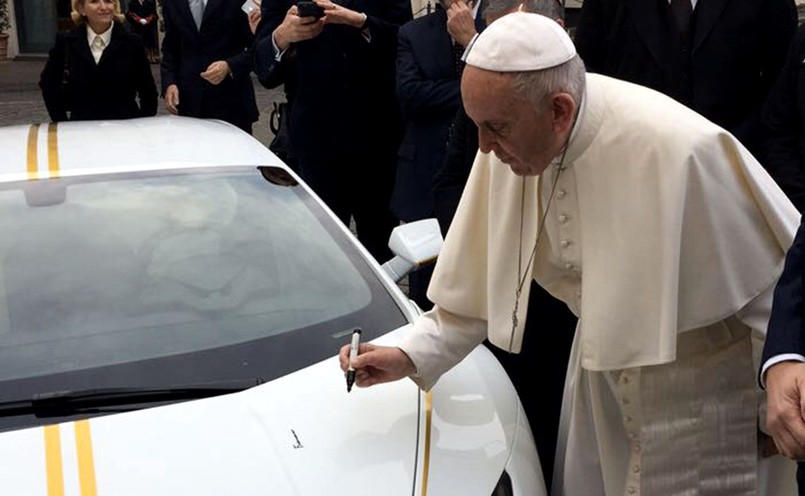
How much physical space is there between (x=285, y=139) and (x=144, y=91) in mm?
958

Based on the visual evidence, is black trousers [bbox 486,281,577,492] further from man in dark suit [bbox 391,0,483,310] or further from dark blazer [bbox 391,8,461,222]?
dark blazer [bbox 391,8,461,222]

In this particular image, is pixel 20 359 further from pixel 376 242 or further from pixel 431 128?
pixel 376 242

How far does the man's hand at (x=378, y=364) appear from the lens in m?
2.23

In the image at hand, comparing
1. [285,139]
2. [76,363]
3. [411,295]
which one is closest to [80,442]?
[76,363]

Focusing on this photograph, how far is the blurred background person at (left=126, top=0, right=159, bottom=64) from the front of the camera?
18453 millimetres

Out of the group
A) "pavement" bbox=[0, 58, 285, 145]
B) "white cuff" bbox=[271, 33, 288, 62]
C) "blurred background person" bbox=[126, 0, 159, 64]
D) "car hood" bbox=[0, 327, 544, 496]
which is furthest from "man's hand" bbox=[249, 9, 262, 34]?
"blurred background person" bbox=[126, 0, 159, 64]

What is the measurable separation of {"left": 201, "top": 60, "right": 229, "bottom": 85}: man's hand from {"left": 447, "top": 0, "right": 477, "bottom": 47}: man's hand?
209 cm

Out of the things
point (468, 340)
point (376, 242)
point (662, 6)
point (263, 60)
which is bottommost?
point (376, 242)

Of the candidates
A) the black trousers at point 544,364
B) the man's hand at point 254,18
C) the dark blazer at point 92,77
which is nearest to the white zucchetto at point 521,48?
the black trousers at point 544,364

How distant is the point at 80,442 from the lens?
83.8 inches

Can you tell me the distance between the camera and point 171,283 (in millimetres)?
2697

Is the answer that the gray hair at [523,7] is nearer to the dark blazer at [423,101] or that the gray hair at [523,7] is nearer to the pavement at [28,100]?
the dark blazer at [423,101]

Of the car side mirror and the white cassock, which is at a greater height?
the white cassock

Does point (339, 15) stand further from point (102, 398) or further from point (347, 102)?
point (102, 398)
